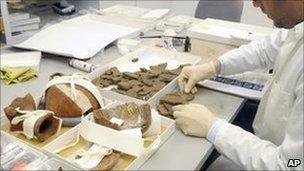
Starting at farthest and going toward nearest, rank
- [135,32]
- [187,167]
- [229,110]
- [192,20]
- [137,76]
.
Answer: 1. [192,20]
2. [135,32]
3. [137,76]
4. [229,110]
5. [187,167]

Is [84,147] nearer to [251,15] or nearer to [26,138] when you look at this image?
[26,138]

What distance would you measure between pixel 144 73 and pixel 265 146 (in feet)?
1.83

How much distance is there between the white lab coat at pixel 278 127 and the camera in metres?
0.91

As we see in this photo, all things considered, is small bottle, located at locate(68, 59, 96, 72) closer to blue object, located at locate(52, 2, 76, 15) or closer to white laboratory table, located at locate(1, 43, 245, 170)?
white laboratory table, located at locate(1, 43, 245, 170)

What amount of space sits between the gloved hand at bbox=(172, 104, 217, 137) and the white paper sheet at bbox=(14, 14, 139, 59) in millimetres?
611

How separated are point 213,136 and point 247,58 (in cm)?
50

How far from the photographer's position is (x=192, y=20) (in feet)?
7.04

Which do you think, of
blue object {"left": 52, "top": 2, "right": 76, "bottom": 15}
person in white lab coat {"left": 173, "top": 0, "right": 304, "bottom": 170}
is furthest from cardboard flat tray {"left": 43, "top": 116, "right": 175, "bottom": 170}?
blue object {"left": 52, "top": 2, "right": 76, "bottom": 15}

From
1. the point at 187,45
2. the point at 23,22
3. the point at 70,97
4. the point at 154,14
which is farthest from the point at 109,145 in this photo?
the point at 23,22

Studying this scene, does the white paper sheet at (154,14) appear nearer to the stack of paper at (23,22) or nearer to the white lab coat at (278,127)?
the stack of paper at (23,22)

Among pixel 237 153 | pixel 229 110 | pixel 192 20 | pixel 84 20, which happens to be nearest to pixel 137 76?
pixel 229 110

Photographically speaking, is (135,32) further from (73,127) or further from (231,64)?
(73,127)

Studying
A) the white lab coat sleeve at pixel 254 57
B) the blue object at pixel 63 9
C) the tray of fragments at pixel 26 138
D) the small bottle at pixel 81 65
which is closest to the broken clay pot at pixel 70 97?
the tray of fragments at pixel 26 138

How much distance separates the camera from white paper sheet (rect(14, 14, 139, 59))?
1555 mm
